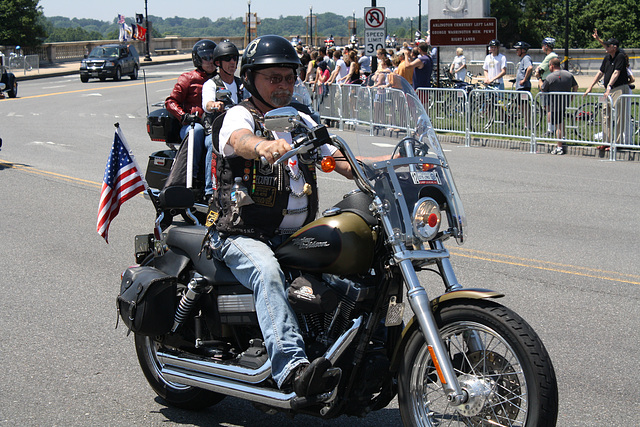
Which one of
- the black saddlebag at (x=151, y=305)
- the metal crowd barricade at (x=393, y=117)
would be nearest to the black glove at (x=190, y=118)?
the black saddlebag at (x=151, y=305)

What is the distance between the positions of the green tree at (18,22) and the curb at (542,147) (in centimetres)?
4348

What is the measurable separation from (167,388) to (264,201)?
1316 mm

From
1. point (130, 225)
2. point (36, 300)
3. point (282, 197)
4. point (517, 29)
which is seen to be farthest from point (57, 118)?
point (517, 29)

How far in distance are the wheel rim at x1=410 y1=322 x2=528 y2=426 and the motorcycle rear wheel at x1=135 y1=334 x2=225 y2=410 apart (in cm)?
140

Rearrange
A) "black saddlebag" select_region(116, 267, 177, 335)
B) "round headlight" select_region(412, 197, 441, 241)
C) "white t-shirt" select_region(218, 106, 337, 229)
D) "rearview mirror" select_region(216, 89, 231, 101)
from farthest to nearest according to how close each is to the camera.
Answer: "rearview mirror" select_region(216, 89, 231, 101)
"black saddlebag" select_region(116, 267, 177, 335)
"white t-shirt" select_region(218, 106, 337, 229)
"round headlight" select_region(412, 197, 441, 241)

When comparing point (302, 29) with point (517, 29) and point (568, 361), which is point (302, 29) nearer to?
point (517, 29)

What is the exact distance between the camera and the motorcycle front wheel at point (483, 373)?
3.10 meters

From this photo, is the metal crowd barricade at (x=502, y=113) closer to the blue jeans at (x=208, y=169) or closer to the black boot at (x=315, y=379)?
the blue jeans at (x=208, y=169)

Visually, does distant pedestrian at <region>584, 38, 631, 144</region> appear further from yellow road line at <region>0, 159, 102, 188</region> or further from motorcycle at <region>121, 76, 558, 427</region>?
motorcycle at <region>121, 76, 558, 427</region>

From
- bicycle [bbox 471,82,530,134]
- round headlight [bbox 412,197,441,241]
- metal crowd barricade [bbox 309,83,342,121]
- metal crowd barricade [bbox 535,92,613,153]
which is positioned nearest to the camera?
round headlight [bbox 412,197,441,241]

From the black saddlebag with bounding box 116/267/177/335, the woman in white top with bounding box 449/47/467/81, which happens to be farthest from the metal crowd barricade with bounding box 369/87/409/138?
the woman in white top with bounding box 449/47/467/81

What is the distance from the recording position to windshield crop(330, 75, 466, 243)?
3480mm

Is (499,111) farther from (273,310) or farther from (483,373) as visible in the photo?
(483,373)

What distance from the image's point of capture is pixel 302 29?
631 feet
